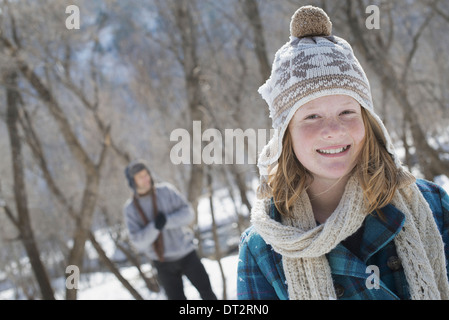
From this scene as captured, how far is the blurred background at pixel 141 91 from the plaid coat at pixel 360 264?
2466 mm

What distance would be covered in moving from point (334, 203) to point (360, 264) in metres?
0.28

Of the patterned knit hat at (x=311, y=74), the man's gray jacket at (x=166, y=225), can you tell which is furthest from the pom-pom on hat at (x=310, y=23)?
the man's gray jacket at (x=166, y=225)

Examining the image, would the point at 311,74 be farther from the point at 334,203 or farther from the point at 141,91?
the point at 141,91

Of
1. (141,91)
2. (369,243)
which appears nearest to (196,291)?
(369,243)

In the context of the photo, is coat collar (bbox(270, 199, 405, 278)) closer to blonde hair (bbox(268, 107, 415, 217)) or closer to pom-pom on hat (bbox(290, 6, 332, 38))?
blonde hair (bbox(268, 107, 415, 217))

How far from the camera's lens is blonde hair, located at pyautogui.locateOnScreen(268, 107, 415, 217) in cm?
130

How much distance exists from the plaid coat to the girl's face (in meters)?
0.23

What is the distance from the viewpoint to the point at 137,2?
852cm

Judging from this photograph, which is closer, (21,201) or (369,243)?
(369,243)

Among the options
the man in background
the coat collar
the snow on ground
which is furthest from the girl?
the snow on ground

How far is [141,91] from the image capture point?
12.6 metres
